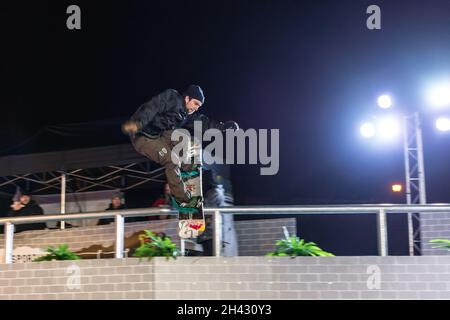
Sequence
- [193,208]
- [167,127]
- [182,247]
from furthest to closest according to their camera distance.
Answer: [182,247] → [167,127] → [193,208]

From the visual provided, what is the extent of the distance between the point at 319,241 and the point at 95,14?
25.3 feet

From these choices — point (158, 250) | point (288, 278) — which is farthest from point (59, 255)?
point (288, 278)

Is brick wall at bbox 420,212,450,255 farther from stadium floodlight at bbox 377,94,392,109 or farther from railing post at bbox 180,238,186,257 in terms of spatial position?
railing post at bbox 180,238,186,257

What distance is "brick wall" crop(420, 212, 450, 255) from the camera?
8141 mm

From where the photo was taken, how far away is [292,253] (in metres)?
6.44

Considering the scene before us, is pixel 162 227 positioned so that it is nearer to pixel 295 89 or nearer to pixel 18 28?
pixel 295 89

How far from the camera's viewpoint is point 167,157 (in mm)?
6145

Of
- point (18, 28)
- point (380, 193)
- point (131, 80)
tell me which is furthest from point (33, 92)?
point (380, 193)

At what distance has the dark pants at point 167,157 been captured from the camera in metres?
6.12

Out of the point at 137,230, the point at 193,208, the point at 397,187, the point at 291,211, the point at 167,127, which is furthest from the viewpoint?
the point at 397,187

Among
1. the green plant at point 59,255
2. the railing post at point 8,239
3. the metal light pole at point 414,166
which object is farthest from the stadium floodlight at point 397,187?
the railing post at point 8,239

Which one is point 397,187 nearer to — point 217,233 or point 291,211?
point 291,211

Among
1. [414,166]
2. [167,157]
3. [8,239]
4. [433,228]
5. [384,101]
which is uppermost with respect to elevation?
[384,101]

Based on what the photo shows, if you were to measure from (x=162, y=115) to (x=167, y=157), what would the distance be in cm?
51
